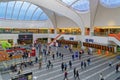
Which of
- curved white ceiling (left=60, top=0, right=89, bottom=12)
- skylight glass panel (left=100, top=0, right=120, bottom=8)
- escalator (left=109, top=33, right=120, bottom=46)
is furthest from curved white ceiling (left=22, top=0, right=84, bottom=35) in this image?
escalator (left=109, top=33, right=120, bottom=46)

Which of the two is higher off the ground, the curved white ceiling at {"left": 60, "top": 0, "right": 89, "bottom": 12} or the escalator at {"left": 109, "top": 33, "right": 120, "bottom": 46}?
the curved white ceiling at {"left": 60, "top": 0, "right": 89, "bottom": 12}

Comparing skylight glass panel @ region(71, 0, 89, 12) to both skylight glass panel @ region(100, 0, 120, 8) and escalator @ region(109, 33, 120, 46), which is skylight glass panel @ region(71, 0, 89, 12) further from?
escalator @ region(109, 33, 120, 46)

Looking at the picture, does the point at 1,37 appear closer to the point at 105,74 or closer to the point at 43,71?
the point at 43,71

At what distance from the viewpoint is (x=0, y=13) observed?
49312mm

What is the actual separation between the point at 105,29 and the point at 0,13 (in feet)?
91.6

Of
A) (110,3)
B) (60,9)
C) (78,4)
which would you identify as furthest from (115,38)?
(78,4)

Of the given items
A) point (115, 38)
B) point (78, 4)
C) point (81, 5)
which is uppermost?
point (78, 4)

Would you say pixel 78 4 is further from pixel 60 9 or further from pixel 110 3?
pixel 110 3

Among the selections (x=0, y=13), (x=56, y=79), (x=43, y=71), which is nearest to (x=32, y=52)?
(x=43, y=71)

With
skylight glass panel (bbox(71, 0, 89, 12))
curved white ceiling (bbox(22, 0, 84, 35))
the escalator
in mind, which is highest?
skylight glass panel (bbox(71, 0, 89, 12))

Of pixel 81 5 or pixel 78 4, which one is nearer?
pixel 81 5

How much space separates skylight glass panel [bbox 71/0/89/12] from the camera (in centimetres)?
4038

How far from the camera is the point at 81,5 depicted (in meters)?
41.6

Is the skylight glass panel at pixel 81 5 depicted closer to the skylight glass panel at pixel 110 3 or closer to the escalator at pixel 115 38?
the skylight glass panel at pixel 110 3
